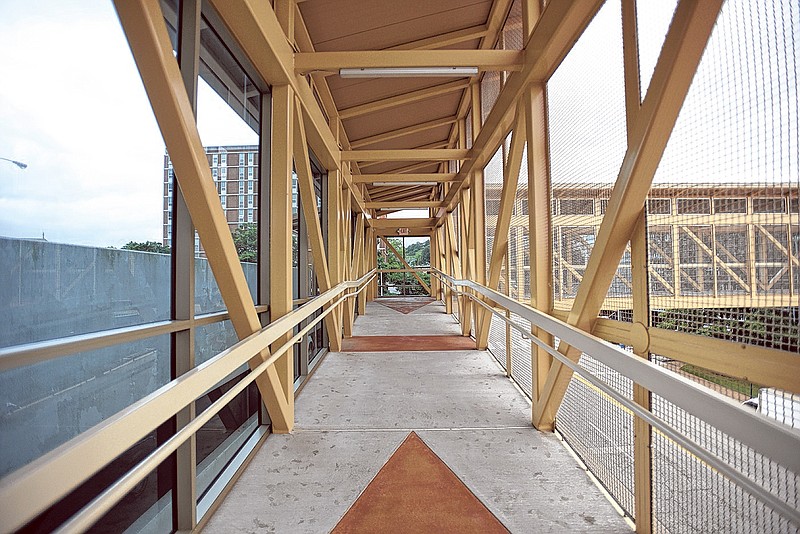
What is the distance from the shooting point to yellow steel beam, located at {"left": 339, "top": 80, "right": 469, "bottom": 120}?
5609 mm

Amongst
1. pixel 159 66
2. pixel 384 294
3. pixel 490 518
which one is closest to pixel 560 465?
pixel 490 518

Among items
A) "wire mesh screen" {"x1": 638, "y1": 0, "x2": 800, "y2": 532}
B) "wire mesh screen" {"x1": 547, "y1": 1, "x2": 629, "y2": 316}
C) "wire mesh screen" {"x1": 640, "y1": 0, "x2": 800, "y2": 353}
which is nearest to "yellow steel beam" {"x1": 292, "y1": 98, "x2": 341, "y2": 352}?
"wire mesh screen" {"x1": 547, "y1": 1, "x2": 629, "y2": 316}

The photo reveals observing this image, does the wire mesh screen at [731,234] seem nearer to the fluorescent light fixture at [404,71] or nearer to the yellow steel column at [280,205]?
the fluorescent light fixture at [404,71]

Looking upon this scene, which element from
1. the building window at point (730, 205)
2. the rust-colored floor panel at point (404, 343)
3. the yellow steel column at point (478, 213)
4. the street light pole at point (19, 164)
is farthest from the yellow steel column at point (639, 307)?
the rust-colored floor panel at point (404, 343)

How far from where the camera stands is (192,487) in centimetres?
194

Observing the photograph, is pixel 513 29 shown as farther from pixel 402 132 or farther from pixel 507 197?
pixel 402 132

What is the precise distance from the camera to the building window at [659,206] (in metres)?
1.66

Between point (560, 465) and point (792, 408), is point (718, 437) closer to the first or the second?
point (792, 408)

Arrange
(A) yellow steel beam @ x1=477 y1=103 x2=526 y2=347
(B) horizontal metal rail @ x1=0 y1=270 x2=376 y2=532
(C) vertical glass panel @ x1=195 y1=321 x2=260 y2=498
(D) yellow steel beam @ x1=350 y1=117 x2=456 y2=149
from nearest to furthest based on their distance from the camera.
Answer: (B) horizontal metal rail @ x1=0 y1=270 x2=376 y2=532, (C) vertical glass panel @ x1=195 y1=321 x2=260 y2=498, (A) yellow steel beam @ x1=477 y1=103 x2=526 y2=347, (D) yellow steel beam @ x1=350 y1=117 x2=456 y2=149

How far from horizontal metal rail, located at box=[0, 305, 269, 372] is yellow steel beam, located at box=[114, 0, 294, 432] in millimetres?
282

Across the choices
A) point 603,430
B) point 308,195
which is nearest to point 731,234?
point 603,430

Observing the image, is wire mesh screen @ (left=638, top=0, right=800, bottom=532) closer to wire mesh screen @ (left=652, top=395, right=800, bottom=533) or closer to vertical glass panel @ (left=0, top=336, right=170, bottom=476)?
wire mesh screen @ (left=652, top=395, right=800, bottom=533)

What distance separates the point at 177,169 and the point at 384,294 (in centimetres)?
1510

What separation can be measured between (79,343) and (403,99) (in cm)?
491
